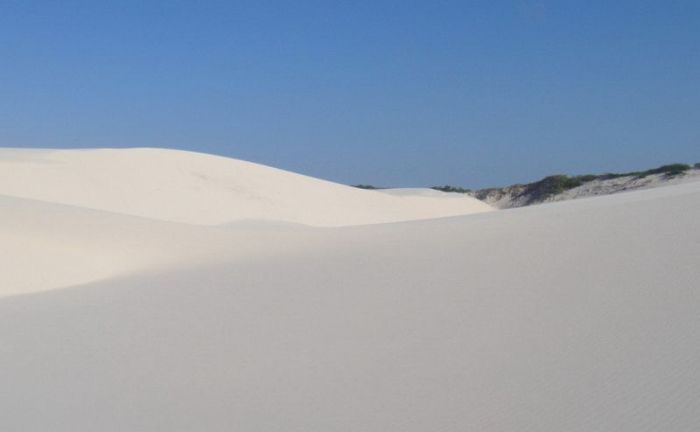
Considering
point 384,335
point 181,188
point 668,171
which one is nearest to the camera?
point 384,335

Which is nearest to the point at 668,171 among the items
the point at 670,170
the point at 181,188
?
the point at 670,170

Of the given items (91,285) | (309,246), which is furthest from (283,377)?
(309,246)

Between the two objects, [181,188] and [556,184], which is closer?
[181,188]

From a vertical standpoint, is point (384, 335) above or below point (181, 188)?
below

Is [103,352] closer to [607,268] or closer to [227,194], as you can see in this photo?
[607,268]

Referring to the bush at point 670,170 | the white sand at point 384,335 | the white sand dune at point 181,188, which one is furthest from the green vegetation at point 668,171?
the white sand at point 384,335

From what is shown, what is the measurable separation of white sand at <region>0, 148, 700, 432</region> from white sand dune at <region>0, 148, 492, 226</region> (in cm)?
1099

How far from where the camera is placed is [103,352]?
5574mm

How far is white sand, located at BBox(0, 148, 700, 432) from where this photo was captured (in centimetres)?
392

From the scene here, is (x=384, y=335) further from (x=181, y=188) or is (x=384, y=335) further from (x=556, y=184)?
(x=556, y=184)

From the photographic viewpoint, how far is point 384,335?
209 inches

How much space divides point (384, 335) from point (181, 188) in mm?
18700

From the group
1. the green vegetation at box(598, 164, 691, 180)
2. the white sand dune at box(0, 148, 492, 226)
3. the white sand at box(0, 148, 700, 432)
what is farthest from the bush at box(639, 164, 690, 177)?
the white sand at box(0, 148, 700, 432)

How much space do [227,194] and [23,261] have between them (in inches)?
577
